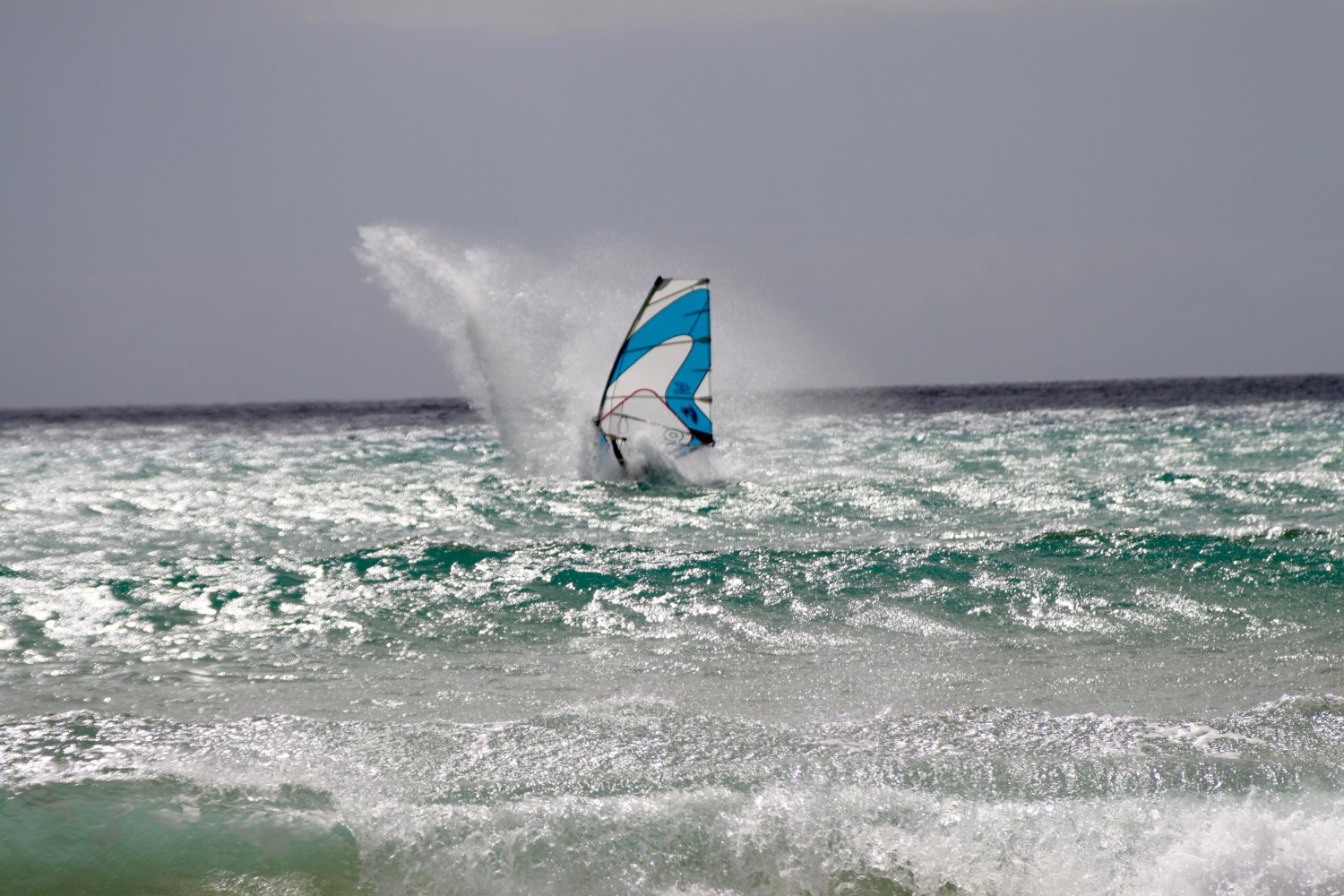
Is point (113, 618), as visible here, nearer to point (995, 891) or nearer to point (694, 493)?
point (995, 891)

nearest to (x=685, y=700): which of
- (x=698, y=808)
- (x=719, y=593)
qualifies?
(x=698, y=808)

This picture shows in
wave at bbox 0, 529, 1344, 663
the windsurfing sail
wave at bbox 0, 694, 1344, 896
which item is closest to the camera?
wave at bbox 0, 694, 1344, 896

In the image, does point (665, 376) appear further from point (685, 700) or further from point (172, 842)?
point (172, 842)

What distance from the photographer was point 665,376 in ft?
43.4

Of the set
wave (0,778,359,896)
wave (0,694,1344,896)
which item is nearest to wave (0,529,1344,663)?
wave (0,694,1344,896)

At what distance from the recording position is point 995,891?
3.02 metres

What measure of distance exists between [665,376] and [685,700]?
29.5ft

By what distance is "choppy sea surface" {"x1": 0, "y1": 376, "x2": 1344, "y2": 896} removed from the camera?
10.5 ft

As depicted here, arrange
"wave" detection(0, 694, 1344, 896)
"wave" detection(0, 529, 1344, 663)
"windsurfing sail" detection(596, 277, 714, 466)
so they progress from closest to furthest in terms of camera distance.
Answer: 1. "wave" detection(0, 694, 1344, 896)
2. "wave" detection(0, 529, 1344, 663)
3. "windsurfing sail" detection(596, 277, 714, 466)

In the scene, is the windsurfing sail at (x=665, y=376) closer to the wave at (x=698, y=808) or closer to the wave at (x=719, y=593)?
the wave at (x=719, y=593)

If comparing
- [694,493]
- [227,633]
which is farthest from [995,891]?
[694,493]

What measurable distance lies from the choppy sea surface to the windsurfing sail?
11.6 feet

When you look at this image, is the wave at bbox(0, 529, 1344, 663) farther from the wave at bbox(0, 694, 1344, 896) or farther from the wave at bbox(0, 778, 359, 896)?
the wave at bbox(0, 778, 359, 896)

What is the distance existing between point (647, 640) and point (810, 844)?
7.46 feet
